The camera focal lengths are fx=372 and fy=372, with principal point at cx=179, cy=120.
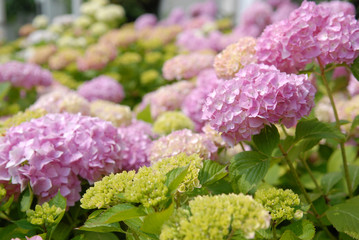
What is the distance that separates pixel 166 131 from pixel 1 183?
0.69 metres

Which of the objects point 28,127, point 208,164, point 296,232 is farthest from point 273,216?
point 28,127

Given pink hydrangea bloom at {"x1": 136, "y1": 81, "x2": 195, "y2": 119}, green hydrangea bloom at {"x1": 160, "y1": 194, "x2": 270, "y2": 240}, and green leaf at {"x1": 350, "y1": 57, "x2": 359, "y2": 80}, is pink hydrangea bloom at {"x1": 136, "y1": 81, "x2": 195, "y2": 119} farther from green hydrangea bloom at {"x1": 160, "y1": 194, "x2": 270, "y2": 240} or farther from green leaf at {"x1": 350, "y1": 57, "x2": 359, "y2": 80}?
green hydrangea bloom at {"x1": 160, "y1": 194, "x2": 270, "y2": 240}

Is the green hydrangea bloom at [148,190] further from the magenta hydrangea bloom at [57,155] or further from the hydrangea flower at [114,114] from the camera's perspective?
the hydrangea flower at [114,114]

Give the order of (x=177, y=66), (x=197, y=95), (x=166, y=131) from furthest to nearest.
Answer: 1. (x=177, y=66)
2. (x=197, y=95)
3. (x=166, y=131)

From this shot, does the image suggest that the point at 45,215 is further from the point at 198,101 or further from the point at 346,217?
the point at 198,101

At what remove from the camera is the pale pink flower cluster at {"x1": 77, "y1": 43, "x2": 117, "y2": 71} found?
3.06 meters

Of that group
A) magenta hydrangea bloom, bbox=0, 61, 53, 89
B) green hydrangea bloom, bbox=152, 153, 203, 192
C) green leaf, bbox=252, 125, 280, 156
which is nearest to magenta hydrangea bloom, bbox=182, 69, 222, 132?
green leaf, bbox=252, 125, 280, 156

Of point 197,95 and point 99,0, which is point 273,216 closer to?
point 197,95

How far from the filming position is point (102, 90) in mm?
2535

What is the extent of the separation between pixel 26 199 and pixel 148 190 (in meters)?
0.56

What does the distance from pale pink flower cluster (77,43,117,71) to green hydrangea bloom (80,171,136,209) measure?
2382 millimetres

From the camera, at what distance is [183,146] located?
119 centimetres

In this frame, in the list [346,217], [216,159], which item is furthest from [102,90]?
[346,217]

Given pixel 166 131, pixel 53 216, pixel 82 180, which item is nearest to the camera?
pixel 53 216
